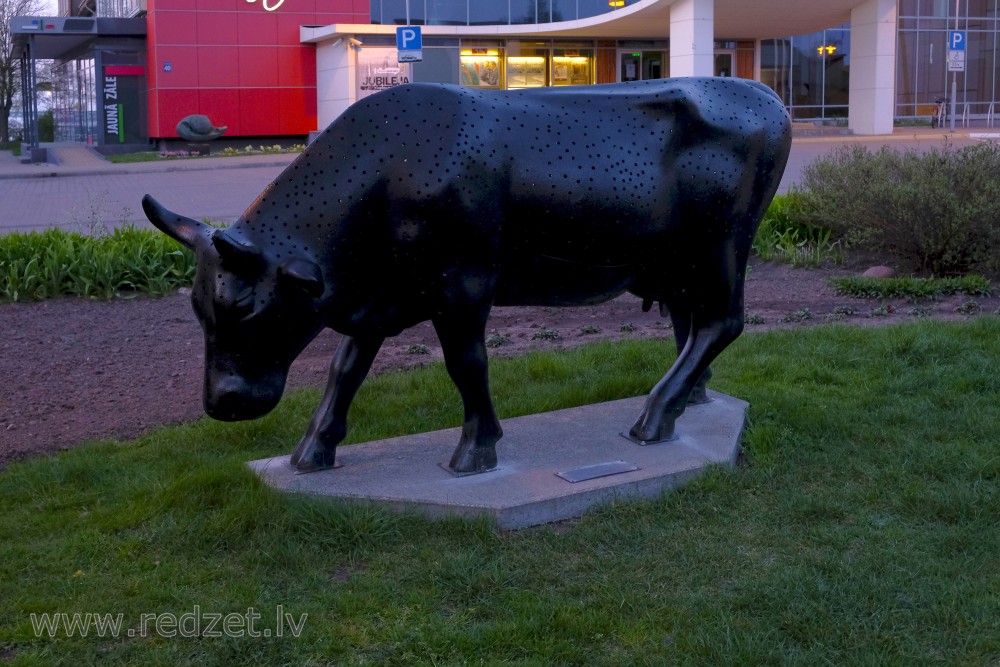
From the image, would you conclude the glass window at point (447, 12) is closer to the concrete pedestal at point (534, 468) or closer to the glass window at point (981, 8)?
the glass window at point (981, 8)

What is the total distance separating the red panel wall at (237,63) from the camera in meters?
31.3

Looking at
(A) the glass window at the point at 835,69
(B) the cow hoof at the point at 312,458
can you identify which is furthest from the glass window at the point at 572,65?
(B) the cow hoof at the point at 312,458

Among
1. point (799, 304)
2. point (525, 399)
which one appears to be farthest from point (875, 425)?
point (799, 304)

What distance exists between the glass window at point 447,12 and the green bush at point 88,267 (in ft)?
83.0

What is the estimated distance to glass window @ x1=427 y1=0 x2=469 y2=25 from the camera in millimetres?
33438

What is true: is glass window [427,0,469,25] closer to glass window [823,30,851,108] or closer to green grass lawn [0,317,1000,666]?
glass window [823,30,851,108]

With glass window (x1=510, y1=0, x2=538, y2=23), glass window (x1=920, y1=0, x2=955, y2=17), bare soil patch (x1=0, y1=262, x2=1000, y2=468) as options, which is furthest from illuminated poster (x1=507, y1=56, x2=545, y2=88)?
bare soil patch (x1=0, y1=262, x2=1000, y2=468)

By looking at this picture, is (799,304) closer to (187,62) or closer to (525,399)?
(525,399)

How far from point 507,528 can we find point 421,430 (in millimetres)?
1423

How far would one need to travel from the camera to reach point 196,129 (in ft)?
101

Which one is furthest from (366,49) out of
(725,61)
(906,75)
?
(906,75)

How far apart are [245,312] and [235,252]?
251 mm

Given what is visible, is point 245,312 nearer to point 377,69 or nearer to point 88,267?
point 88,267

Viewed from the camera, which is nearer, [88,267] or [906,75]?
[88,267]
